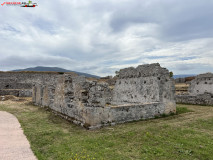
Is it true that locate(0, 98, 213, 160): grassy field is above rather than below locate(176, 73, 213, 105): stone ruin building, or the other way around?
below

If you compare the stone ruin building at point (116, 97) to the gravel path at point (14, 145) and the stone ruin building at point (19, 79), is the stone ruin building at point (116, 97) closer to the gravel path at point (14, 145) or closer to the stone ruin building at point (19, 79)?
the gravel path at point (14, 145)

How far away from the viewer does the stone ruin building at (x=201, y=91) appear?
17409mm

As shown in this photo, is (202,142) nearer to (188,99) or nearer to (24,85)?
(188,99)

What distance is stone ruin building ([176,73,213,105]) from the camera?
57.1 ft

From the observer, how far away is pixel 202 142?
246 inches

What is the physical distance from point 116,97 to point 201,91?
1211cm

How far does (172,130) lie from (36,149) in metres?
6.30

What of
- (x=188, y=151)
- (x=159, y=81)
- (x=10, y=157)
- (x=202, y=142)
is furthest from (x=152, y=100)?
(x=10, y=157)

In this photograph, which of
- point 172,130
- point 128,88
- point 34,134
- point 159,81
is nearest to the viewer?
point 34,134

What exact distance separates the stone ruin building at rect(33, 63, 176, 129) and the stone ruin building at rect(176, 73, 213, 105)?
7.28 meters

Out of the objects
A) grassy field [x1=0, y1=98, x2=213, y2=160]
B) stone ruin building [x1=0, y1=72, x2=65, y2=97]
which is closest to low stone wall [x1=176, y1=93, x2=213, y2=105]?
grassy field [x1=0, y1=98, x2=213, y2=160]

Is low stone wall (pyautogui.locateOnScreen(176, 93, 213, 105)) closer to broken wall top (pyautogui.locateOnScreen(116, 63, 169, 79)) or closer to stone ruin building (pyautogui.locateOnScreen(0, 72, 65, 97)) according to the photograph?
broken wall top (pyautogui.locateOnScreen(116, 63, 169, 79))

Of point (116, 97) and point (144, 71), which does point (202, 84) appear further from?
point (116, 97)

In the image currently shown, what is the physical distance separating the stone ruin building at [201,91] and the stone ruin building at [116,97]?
728cm
